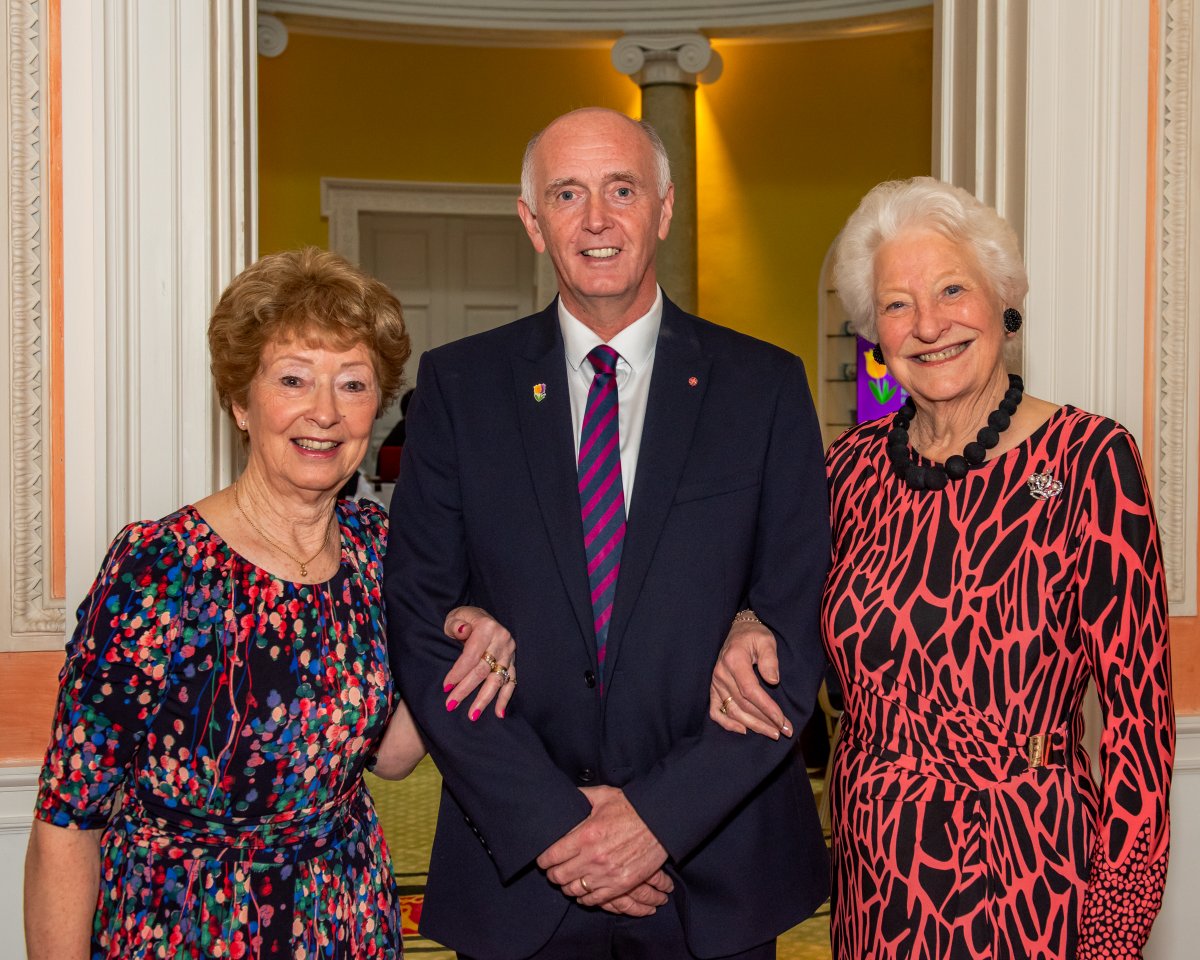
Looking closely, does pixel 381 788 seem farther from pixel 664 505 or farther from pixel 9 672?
pixel 664 505

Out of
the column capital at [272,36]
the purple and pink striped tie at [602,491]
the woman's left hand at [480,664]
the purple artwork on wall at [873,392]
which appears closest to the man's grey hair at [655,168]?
the purple and pink striped tie at [602,491]

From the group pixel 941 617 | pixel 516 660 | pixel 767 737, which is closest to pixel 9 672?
pixel 516 660

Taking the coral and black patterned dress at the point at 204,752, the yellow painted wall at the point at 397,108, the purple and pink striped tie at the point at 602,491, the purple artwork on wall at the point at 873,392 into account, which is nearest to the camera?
the coral and black patterned dress at the point at 204,752

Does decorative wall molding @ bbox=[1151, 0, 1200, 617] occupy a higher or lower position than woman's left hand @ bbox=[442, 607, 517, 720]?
higher

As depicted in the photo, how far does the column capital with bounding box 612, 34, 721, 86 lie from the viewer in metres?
7.99

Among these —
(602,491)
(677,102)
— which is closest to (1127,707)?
(602,491)

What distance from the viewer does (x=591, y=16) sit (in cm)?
801

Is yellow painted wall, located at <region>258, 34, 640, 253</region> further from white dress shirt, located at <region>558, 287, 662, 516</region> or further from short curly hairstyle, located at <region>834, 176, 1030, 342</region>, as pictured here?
white dress shirt, located at <region>558, 287, 662, 516</region>

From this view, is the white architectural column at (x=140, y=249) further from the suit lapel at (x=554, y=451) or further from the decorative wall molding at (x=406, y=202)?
the decorative wall molding at (x=406, y=202)

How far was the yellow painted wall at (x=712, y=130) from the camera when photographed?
878 centimetres

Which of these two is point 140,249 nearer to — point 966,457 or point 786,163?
point 966,457

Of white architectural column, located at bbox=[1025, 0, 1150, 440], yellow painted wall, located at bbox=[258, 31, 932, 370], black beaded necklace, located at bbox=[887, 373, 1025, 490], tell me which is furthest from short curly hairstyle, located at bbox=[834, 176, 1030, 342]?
yellow painted wall, located at bbox=[258, 31, 932, 370]

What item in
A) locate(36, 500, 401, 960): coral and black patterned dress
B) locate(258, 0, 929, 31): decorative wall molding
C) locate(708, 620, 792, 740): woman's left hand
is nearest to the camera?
locate(36, 500, 401, 960): coral and black patterned dress

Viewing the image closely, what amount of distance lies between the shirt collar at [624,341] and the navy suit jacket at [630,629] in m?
0.04
